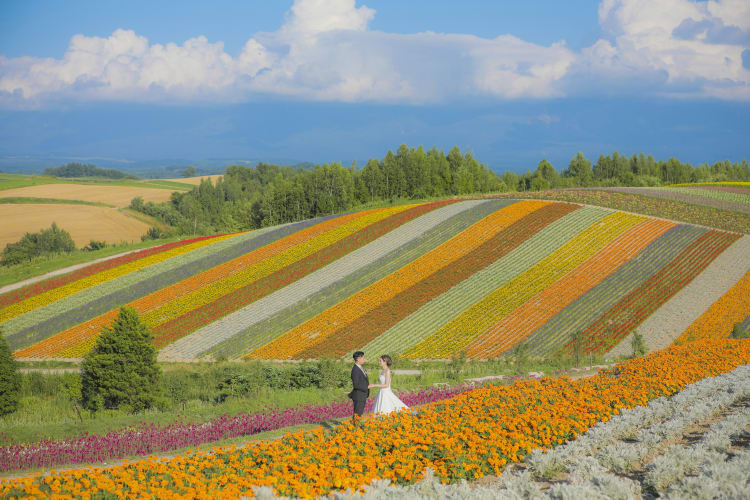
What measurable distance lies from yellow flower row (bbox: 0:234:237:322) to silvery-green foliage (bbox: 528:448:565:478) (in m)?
39.7

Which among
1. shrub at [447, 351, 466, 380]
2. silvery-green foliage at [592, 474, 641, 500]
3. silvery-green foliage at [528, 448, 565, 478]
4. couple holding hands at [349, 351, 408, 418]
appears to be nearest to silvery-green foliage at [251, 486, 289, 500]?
silvery-green foliage at [528, 448, 565, 478]

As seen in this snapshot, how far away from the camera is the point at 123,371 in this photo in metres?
19.4

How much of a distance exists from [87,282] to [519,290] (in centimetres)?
3353

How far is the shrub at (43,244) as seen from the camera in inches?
3049

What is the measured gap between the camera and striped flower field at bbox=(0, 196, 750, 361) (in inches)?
1196

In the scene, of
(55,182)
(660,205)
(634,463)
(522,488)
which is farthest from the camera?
(55,182)

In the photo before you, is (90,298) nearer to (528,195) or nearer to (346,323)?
(346,323)

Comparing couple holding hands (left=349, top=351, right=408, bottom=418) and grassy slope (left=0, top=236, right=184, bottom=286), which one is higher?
couple holding hands (left=349, top=351, right=408, bottom=418)

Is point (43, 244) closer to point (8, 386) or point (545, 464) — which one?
point (8, 386)

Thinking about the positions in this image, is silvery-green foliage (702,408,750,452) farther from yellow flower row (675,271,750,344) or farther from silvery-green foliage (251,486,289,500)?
yellow flower row (675,271,750,344)

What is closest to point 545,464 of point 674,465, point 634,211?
point 674,465

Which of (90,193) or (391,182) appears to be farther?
(90,193)

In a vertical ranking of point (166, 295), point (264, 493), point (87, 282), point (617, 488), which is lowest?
point (166, 295)

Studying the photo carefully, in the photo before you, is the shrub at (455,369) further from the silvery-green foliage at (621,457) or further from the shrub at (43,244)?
the shrub at (43,244)
